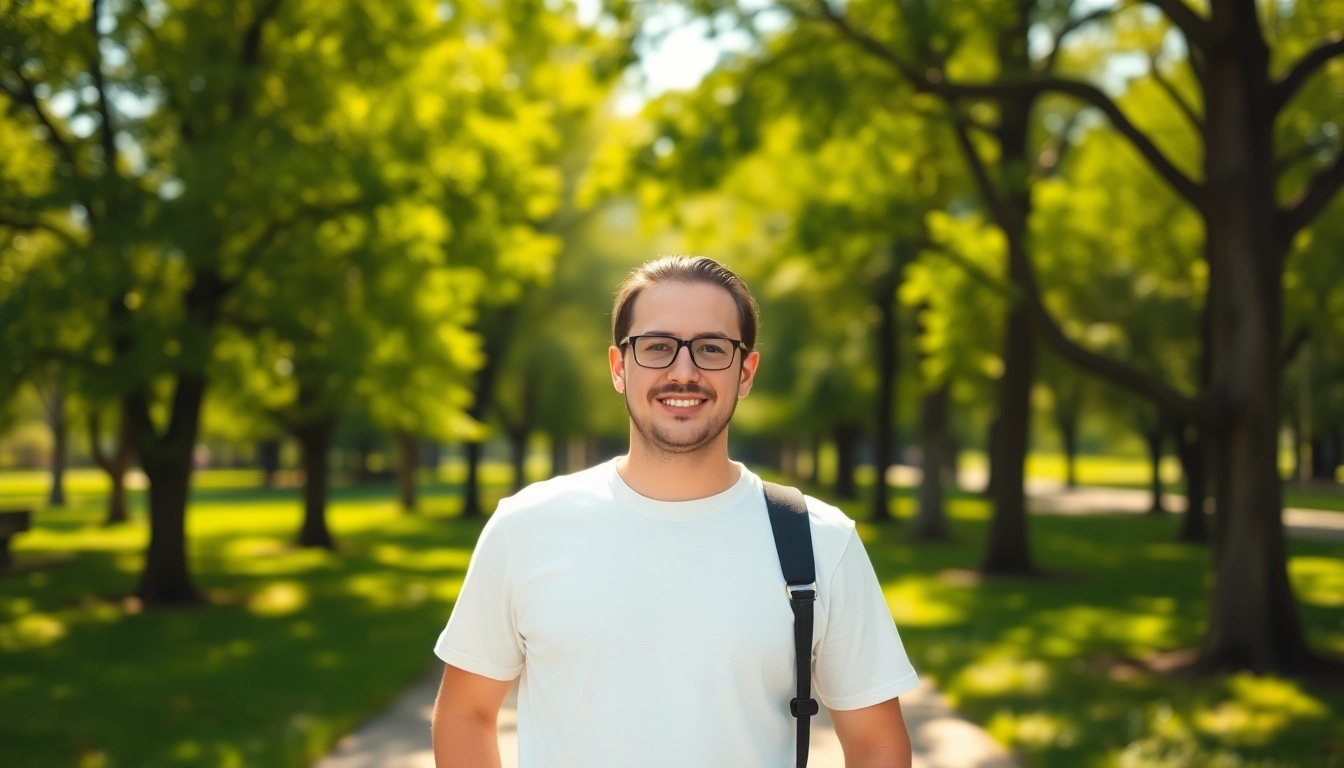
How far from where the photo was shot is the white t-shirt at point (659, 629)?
2492 millimetres

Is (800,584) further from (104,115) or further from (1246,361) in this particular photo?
(104,115)

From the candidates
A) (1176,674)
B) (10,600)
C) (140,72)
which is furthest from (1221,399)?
(10,600)

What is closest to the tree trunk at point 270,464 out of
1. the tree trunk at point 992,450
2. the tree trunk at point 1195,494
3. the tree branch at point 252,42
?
the tree trunk at point 992,450

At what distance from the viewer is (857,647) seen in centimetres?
257

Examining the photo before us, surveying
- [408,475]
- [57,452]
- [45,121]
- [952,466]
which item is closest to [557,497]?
[45,121]

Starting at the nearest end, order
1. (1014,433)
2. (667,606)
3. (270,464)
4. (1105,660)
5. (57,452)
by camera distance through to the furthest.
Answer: (667,606), (1105,660), (1014,433), (57,452), (270,464)

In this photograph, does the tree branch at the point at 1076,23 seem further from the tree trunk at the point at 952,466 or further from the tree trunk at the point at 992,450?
the tree trunk at the point at 952,466

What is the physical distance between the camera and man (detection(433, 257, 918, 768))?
250 centimetres

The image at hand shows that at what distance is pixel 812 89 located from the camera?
11.6 metres

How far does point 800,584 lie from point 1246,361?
896cm

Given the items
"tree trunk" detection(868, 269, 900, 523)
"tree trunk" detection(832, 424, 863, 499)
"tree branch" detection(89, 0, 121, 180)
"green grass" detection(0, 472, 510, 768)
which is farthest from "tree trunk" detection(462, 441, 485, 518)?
"tree branch" detection(89, 0, 121, 180)

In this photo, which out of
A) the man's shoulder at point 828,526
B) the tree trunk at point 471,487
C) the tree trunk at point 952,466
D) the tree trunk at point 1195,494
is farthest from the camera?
the tree trunk at point 952,466

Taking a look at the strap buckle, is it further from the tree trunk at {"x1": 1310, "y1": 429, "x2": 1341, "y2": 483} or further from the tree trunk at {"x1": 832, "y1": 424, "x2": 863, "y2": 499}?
the tree trunk at {"x1": 832, "y1": 424, "x2": 863, "y2": 499}

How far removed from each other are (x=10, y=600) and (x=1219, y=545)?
1342 centimetres
